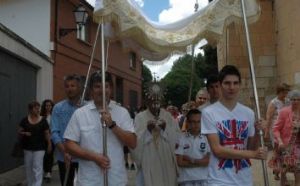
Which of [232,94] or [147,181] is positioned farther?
[147,181]

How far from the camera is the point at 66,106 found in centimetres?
686

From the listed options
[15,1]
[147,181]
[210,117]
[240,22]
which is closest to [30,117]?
[147,181]

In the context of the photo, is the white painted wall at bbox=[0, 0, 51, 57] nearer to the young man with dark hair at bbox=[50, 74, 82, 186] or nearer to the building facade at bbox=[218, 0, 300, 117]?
the building facade at bbox=[218, 0, 300, 117]

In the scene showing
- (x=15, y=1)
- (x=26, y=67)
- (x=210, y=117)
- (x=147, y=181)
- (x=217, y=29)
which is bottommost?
(x=147, y=181)

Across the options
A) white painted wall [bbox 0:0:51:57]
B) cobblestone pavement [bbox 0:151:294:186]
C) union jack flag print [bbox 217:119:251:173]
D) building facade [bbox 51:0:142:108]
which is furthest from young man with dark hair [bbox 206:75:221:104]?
white painted wall [bbox 0:0:51:57]

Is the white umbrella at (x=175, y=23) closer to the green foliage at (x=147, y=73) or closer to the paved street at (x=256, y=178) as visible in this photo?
the green foliage at (x=147, y=73)

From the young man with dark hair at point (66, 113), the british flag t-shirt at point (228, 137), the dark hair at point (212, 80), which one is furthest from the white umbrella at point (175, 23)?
the british flag t-shirt at point (228, 137)

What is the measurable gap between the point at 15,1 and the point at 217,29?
1484 centimetres

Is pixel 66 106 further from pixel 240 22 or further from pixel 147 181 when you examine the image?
pixel 240 22

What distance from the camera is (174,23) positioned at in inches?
264

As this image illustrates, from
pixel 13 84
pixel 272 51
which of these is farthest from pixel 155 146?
pixel 272 51

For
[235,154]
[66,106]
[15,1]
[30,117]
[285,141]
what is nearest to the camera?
[235,154]

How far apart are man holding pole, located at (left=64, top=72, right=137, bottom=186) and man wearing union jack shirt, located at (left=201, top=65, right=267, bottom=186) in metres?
0.84

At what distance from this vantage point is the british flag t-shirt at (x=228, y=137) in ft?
14.9
